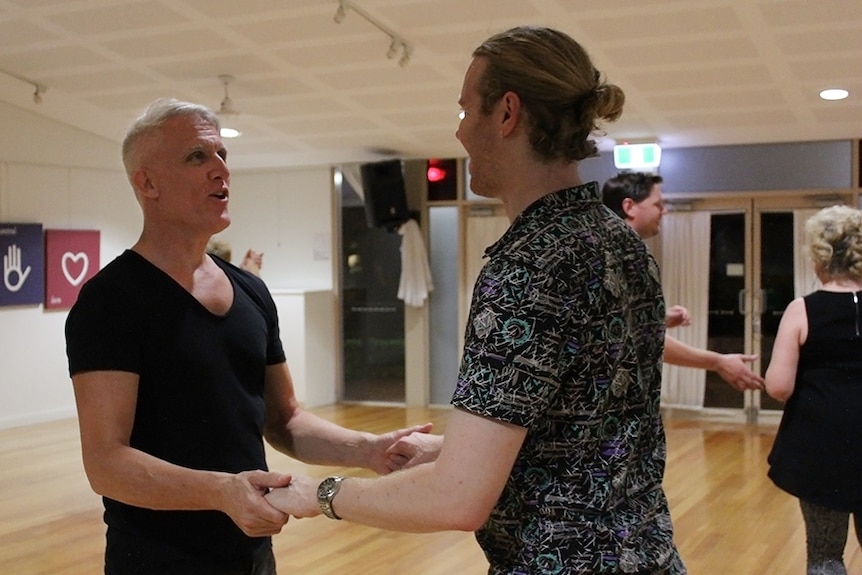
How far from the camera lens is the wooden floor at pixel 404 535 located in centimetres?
476

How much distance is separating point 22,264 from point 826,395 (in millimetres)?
7796

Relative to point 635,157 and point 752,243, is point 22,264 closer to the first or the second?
point 635,157

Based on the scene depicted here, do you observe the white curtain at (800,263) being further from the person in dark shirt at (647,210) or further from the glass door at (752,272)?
the person in dark shirt at (647,210)

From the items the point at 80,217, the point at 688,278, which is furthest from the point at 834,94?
the point at 80,217

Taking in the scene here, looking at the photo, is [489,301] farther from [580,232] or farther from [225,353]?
[225,353]

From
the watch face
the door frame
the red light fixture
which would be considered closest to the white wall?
the red light fixture

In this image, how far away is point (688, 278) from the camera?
355 inches

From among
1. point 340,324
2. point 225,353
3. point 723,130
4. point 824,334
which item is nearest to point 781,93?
point 723,130

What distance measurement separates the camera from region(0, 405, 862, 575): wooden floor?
15.6ft

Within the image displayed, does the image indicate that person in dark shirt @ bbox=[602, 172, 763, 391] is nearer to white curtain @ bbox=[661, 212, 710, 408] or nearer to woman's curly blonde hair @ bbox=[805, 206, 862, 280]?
woman's curly blonde hair @ bbox=[805, 206, 862, 280]

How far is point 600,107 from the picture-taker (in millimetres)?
1448

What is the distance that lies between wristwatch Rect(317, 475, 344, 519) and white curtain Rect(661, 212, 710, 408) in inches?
306

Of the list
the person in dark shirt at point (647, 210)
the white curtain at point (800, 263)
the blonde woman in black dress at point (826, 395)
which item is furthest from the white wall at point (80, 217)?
the blonde woman in black dress at point (826, 395)

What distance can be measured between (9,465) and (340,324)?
13.2ft
